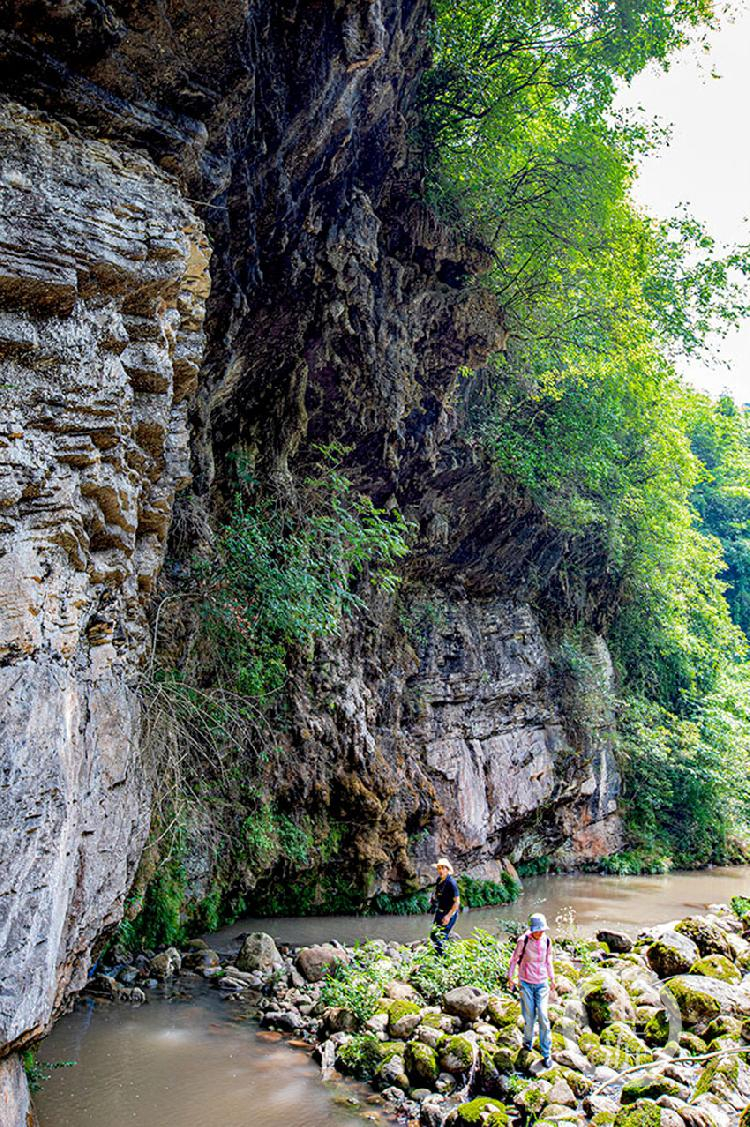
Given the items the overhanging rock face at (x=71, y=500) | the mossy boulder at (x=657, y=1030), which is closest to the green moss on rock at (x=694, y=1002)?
the mossy boulder at (x=657, y=1030)

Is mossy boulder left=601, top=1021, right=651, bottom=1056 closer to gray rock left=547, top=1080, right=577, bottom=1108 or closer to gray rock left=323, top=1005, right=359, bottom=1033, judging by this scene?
gray rock left=547, top=1080, right=577, bottom=1108

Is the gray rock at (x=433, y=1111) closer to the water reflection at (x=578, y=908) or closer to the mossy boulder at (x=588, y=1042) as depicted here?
the mossy boulder at (x=588, y=1042)

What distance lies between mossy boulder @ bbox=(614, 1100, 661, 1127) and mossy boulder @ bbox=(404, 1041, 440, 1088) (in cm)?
151

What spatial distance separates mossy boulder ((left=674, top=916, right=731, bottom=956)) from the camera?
10312 mm

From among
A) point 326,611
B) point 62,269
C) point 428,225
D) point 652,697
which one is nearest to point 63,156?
point 62,269

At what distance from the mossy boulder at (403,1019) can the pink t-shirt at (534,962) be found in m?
0.98

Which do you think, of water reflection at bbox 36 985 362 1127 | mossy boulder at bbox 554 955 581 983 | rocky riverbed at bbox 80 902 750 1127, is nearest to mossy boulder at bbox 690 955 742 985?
rocky riverbed at bbox 80 902 750 1127

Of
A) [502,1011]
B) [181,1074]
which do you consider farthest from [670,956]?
[181,1074]

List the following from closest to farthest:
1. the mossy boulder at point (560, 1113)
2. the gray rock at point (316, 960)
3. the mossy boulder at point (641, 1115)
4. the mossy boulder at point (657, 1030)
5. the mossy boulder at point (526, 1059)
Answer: the mossy boulder at point (641, 1115) < the mossy boulder at point (560, 1113) < the mossy boulder at point (526, 1059) < the mossy boulder at point (657, 1030) < the gray rock at point (316, 960)

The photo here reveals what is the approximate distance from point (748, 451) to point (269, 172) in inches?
1292

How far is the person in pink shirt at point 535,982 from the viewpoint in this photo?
665 centimetres

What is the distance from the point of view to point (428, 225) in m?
11.1

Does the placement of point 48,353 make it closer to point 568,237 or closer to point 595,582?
point 568,237

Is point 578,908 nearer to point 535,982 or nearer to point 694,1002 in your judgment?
point 694,1002
